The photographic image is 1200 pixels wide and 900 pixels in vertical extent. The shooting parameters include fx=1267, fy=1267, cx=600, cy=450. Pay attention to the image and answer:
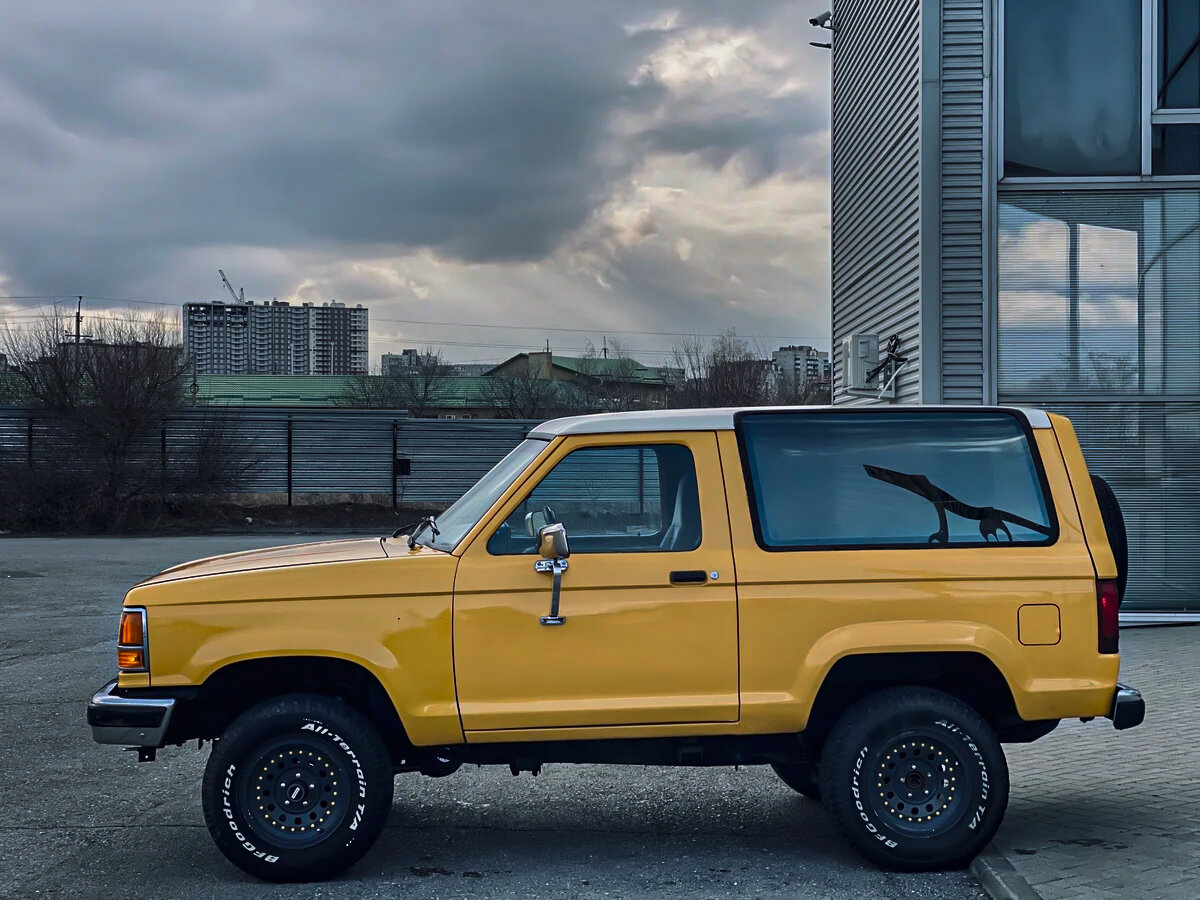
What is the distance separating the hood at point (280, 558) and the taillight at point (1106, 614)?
123 inches

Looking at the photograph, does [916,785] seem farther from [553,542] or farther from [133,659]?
[133,659]

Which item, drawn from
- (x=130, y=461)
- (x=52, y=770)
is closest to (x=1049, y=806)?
(x=52, y=770)

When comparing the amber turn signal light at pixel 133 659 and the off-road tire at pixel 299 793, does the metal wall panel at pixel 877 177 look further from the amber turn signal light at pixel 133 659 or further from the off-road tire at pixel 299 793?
the amber turn signal light at pixel 133 659

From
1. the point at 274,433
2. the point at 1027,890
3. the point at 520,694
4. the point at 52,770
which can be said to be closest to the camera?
the point at 1027,890

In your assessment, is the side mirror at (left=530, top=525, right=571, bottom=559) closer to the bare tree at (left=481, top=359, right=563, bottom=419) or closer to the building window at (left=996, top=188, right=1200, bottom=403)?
the building window at (left=996, top=188, right=1200, bottom=403)

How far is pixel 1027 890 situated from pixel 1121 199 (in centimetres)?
924

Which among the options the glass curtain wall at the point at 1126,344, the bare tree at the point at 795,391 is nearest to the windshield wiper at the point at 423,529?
the glass curtain wall at the point at 1126,344

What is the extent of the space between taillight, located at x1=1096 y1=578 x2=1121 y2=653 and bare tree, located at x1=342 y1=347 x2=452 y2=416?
66070 mm

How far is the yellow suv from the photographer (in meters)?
5.28

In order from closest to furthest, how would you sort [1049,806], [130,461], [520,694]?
1. [520,694]
2. [1049,806]
3. [130,461]

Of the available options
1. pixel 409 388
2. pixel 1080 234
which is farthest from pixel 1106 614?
pixel 409 388

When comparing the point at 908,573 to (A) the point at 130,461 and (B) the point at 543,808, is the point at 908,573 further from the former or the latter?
(A) the point at 130,461

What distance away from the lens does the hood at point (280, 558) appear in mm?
5473

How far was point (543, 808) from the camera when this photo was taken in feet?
21.7
